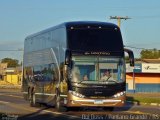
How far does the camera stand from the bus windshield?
25609 mm

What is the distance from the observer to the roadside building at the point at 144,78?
81.2 metres

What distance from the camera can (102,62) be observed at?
25.9m

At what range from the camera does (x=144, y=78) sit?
82.9 meters

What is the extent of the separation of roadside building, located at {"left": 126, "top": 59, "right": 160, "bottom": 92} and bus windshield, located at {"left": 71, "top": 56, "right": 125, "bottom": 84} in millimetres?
54667

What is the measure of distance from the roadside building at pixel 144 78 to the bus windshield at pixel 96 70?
5467cm

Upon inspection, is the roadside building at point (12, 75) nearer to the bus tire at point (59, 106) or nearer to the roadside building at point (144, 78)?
the roadside building at point (144, 78)

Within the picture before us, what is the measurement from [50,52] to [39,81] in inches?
122

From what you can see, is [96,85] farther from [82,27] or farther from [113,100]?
[82,27]

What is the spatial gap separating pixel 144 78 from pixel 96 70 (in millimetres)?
57902

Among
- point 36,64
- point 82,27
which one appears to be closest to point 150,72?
point 36,64

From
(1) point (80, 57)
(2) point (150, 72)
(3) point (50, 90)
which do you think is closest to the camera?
(1) point (80, 57)

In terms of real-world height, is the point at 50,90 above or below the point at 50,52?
below

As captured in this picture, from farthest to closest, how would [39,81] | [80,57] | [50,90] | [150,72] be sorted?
[150,72]
[39,81]
[50,90]
[80,57]

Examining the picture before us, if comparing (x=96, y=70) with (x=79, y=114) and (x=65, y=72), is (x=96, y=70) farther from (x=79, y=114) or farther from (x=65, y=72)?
(x=79, y=114)
